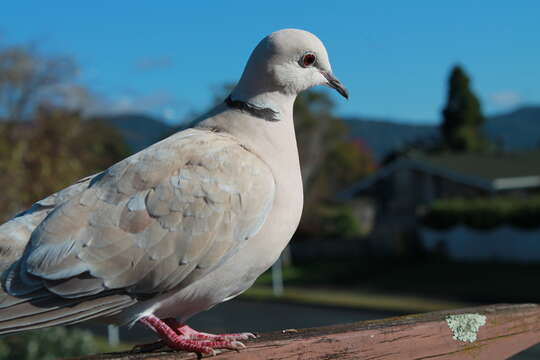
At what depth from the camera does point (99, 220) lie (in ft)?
7.77

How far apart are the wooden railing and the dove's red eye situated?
1.10 meters

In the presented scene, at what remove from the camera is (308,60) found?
8.93ft

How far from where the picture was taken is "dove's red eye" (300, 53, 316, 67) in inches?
106

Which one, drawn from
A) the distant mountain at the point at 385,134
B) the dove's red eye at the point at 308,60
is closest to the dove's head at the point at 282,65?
the dove's red eye at the point at 308,60

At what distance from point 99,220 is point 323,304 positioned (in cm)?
1718

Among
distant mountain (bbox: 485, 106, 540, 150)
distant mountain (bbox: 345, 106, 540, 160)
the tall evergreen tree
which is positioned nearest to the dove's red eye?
the tall evergreen tree

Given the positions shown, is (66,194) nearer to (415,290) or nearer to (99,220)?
(99,220)

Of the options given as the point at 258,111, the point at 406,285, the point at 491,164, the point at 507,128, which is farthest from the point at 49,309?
the point at 507,128

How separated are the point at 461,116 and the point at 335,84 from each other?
49.9 meters

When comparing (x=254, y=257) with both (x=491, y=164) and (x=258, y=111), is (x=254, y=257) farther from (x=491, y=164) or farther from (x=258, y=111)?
(x=491, y=164)

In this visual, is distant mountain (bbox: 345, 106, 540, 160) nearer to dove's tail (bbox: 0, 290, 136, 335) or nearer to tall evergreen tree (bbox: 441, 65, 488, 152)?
tall evergreen tree (bbox: 441, 65, 488, 152)

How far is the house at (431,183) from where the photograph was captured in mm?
27984

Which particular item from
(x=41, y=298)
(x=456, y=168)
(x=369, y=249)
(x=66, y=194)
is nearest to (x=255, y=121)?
(x=66, y=194)

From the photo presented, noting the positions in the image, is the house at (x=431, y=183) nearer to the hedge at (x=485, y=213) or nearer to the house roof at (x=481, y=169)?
the house roof at (x=481, y=169)
